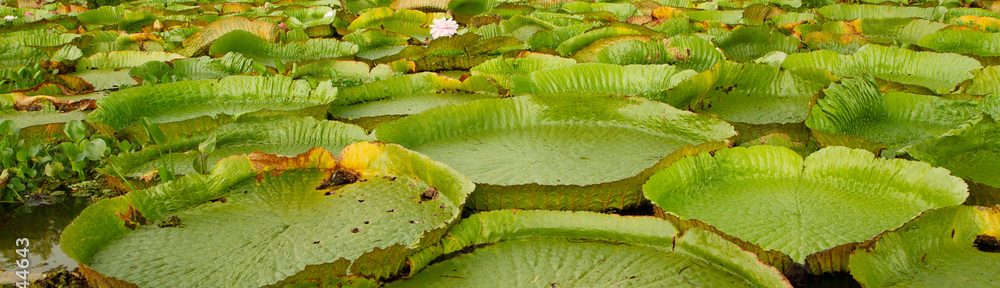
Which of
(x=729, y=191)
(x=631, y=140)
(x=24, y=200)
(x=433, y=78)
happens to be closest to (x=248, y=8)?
(x=433, y=78)

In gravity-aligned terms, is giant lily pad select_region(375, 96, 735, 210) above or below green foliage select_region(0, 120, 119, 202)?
above

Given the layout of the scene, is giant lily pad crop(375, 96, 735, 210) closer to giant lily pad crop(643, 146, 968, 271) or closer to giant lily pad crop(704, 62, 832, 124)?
giant lily pad crop(643, 146, 968, 271)

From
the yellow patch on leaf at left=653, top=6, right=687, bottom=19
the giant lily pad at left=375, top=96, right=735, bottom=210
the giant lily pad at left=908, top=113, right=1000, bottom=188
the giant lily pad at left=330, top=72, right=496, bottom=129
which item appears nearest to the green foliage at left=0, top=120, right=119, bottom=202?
the giant lily pad at left=330, top=72, right=496, bottom=129

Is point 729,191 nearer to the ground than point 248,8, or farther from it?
nearer to the ground

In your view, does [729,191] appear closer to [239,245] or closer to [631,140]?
[631,140]

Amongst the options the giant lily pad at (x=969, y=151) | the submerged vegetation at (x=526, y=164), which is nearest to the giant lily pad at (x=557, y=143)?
the submerged vegetation at (x=526, y=164)
